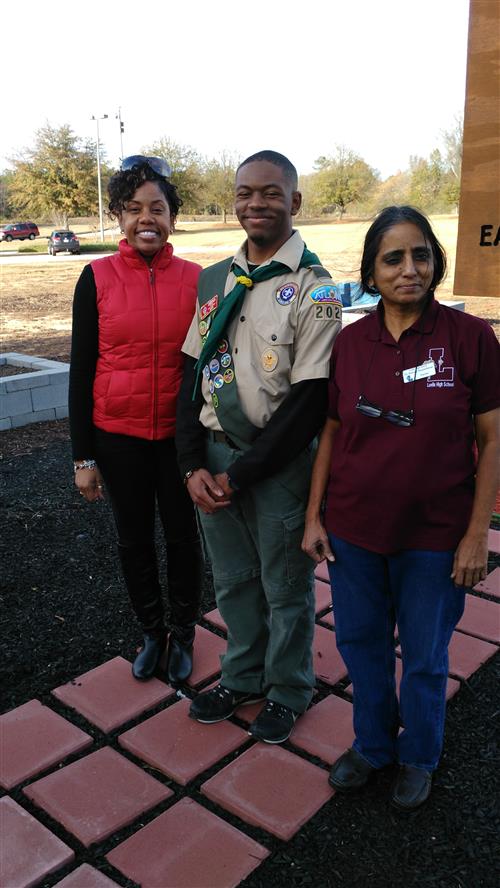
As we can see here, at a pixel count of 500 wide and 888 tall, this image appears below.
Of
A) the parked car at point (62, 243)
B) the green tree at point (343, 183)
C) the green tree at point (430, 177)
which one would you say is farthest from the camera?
the green tree at point (343, 183)

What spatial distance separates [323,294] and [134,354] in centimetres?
77

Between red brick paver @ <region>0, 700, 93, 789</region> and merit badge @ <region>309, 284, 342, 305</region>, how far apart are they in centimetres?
174

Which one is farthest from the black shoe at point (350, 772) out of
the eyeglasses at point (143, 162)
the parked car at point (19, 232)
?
the parked car at point (19, 232)

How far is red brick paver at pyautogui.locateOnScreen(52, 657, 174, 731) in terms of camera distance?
269cm

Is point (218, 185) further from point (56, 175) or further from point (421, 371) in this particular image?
point (421, 371)

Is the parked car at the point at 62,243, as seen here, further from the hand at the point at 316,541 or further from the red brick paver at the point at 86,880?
the red brick paver at the point at 86,880

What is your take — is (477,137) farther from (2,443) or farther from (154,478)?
(2,443)

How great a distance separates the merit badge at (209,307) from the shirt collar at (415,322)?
0.56 metres

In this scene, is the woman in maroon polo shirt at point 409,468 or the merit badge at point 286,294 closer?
the woman in maroon polo shirt at point 409,468

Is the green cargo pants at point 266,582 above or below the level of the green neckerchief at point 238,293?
below

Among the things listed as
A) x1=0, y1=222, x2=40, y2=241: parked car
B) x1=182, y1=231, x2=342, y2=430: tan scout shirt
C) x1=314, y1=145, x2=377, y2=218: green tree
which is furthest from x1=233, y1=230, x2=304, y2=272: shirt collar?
x1=314, y1=145, x2=377, y2=218: green tree

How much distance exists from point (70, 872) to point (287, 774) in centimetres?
74

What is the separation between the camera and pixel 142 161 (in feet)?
8.43

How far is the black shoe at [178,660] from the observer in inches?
114
